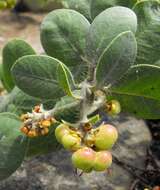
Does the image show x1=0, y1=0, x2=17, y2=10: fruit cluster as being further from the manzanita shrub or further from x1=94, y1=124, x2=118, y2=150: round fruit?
x1=94, y1=124, x2=118, y2=150: round fruit

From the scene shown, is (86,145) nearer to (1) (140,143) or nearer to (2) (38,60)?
(2) (38,60)

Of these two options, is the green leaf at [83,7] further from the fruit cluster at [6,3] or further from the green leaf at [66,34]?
the fruit cluster at [6,3]

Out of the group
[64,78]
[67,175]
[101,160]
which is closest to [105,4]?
[64,78]

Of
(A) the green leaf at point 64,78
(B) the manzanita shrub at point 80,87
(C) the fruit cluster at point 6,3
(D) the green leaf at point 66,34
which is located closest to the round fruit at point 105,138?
(B) the manzanita shrub at point 80,87

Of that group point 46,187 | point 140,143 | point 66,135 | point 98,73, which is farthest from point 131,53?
point 140,143

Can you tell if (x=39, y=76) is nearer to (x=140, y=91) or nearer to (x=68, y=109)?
(x=68, y=109)

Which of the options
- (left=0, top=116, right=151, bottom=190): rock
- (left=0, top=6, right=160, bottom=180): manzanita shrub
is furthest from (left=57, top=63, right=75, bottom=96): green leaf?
(left=0, top=116, right=151, bottom=190): rock
